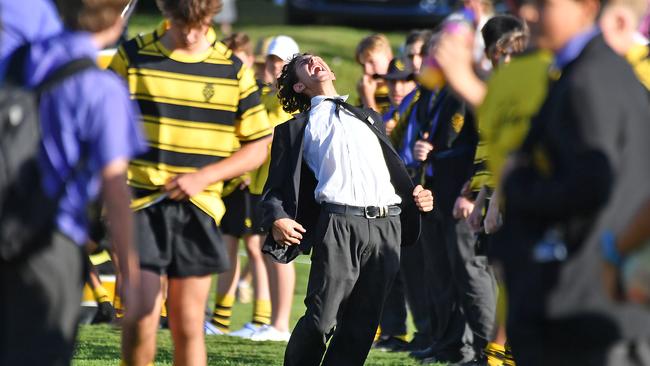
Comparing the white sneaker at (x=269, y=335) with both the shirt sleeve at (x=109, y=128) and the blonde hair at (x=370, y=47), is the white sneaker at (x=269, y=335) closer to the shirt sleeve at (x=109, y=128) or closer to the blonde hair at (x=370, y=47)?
the blonde hair at (x=370, y=47)

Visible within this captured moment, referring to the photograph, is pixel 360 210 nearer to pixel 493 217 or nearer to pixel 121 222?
pixel 493 217

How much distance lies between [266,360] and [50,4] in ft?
14.7

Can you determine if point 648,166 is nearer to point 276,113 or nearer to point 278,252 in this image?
point 278,252

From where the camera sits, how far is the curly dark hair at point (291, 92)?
23.2 feet

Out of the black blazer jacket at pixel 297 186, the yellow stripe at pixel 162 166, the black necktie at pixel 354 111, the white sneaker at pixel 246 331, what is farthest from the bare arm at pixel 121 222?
the white sneaker at pixel 246 331

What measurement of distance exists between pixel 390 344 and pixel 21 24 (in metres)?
5.95

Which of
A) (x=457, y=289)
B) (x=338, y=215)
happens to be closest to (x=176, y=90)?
(x=338, y=215)

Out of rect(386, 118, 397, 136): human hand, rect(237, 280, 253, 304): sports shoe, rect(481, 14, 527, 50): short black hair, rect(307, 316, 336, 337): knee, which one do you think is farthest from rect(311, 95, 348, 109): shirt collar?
rect(237, 280, 253, 304): sports shoe

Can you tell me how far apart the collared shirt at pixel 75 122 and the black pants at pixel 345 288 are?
240cm

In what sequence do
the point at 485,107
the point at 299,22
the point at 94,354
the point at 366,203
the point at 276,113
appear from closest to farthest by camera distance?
the point at 485,107 < the point at 366,203 < the point at 94,354 < the point at 276,113 < the point at 299,22

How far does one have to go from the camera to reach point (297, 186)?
6730mm

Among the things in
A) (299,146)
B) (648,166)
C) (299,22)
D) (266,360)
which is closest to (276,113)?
(266,360)

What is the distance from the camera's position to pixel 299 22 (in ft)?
76.9

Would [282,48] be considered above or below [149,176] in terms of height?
above
